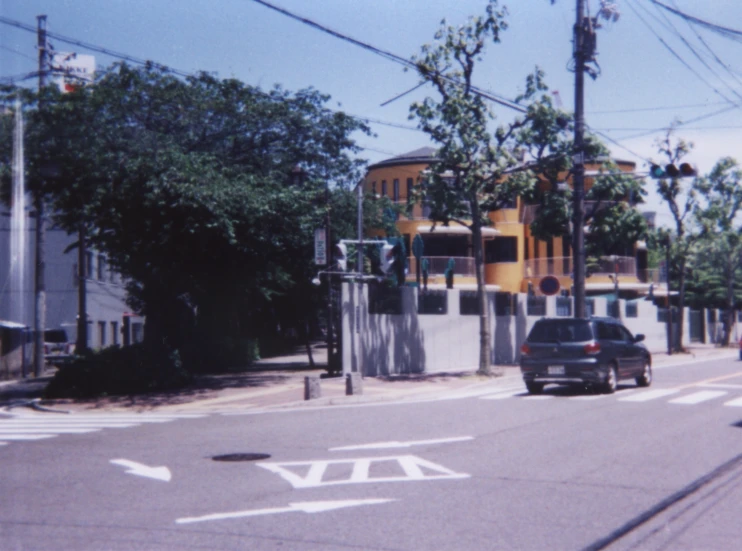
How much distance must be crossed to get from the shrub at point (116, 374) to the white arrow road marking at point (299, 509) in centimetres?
1377

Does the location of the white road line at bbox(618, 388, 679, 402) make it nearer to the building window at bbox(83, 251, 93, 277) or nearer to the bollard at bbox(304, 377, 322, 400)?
the bollard at bbox(304, 377, 322, 400)

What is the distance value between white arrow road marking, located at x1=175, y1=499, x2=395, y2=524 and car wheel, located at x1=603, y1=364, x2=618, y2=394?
12337mm

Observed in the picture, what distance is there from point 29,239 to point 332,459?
30582 mm

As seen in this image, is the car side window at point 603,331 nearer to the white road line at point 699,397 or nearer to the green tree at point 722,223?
the white road line at point 699,397

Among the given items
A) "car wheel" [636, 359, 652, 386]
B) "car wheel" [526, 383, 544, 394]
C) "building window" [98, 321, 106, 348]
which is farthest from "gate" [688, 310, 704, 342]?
"car wheel" [526, 383, 544, 394]

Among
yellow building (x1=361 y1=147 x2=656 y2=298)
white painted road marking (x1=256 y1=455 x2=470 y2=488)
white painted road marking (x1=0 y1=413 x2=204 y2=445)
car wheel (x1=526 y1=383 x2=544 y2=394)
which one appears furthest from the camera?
yellow building (x1=361 y1=147 x2=656 y2=298)

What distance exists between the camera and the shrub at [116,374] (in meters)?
20.7

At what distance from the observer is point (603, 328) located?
19766 millimetres

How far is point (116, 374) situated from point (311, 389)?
5.26 metres

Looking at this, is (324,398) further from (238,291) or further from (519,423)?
(238,291)

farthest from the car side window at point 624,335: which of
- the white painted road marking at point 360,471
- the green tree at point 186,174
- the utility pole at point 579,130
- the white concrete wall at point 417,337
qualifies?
the white painted road marking at point 360,471

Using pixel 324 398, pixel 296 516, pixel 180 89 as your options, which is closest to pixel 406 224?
pixel 180 89

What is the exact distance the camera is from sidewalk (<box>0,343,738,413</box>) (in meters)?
18.9

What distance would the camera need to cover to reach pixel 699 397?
1886cm
